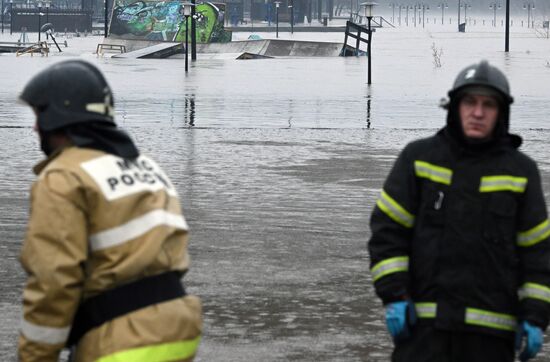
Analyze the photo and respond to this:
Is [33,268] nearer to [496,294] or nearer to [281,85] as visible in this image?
[496,294]

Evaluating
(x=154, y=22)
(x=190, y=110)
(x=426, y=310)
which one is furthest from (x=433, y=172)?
(x=154, y=22)

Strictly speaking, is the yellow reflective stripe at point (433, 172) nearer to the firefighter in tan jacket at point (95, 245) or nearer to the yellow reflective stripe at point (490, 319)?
the yellow reflective stripe at point (490, 319)

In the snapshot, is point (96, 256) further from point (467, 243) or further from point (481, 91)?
point (481, 91)

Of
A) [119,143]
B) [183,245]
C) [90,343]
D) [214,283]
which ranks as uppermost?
[119,143]

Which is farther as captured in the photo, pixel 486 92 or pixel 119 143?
pixel 486 92

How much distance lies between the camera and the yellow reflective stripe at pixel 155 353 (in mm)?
3938

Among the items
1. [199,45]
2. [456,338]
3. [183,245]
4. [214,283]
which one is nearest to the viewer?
[183,245]

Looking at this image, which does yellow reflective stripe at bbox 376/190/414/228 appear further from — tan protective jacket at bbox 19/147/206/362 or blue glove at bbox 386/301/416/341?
tan protective jacket at bbox 19/147/206/362

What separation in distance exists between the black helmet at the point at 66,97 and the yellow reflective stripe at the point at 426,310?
1.29 m

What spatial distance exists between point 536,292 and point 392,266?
492 mm

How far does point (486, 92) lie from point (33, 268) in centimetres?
173

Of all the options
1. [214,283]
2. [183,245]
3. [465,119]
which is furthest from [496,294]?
[214,283]

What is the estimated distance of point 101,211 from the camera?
3.97m

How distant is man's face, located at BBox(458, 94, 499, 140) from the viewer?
15.5ft
